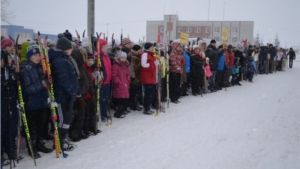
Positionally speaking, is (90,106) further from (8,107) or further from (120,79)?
(8,107)

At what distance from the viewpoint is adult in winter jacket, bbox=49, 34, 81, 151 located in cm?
450

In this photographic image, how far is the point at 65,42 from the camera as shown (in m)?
4.61

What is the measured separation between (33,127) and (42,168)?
0.82m

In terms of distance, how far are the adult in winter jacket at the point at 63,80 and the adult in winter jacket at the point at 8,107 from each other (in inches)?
27.3

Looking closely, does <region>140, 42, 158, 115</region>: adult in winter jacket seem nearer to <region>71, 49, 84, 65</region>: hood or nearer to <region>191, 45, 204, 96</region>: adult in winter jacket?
<region>71, 49, 84, 65</region>: hood

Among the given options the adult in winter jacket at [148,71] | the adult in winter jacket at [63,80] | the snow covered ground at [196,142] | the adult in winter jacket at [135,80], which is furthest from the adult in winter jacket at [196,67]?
the adult in winter jacket at [63,80]

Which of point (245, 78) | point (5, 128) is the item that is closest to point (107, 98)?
point (5, 128)

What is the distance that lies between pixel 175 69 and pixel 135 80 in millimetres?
1905

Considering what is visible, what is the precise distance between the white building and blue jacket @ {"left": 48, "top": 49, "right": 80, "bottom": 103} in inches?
2615

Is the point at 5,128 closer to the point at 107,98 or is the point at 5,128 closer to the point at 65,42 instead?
the point at 65,42

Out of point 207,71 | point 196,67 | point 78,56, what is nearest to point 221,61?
point 207,71

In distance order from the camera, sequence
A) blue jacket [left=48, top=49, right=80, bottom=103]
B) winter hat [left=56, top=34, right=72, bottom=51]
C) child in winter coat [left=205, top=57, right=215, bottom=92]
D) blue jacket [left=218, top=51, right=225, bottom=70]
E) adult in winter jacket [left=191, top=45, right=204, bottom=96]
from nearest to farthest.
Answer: blue jacket [left=48, top=49, right=80, bottom=103], winter hat [left=56, top=34, right=72, bottom=51], adult in winter jacket [left=191, top=45, right=204, bottom=96], child in winter coat [left=205, top=57, right=215, bottom=92], blue jacket [left=218, top=51, right=225, bottom=70]

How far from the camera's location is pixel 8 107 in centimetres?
407

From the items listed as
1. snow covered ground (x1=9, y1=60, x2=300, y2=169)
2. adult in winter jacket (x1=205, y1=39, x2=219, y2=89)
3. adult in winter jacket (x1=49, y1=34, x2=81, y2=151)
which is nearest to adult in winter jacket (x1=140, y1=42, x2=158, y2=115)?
snow covered ground (x1=9, y1=60, x2=300, y2=169)
